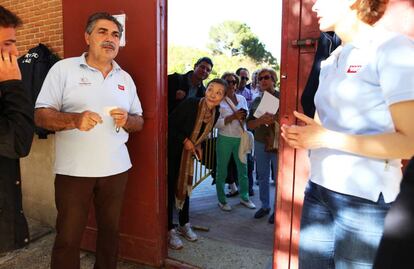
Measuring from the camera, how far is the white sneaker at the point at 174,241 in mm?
3783

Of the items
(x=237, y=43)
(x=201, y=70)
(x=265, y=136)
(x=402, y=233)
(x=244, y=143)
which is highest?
(x=237, y=43)

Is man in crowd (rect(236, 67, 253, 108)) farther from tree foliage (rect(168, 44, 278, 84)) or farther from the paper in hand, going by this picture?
tree foliage (rect(168, 44, 278, 84))

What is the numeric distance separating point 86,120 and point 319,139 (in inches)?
61.9

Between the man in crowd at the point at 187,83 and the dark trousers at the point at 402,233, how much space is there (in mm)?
3934

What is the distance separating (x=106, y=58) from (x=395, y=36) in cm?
205

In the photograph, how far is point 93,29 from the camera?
8.98 ft

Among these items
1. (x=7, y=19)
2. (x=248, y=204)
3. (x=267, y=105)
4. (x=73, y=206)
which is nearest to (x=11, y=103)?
(x=7, y=19)

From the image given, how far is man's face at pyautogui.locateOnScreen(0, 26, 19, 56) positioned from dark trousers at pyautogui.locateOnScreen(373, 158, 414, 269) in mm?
1879

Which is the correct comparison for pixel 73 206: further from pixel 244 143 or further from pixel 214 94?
pixel 244 143

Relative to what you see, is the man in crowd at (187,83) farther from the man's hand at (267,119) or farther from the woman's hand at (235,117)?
the man's hand at (267,119)

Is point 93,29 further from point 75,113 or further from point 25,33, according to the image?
point 25,33

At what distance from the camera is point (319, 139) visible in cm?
145

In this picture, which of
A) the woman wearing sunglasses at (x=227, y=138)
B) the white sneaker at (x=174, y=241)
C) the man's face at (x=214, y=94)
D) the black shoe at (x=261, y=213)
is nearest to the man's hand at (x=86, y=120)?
the man's face at (x=214, y=94)

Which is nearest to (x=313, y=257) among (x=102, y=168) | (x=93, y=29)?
(x=102, y=168)
